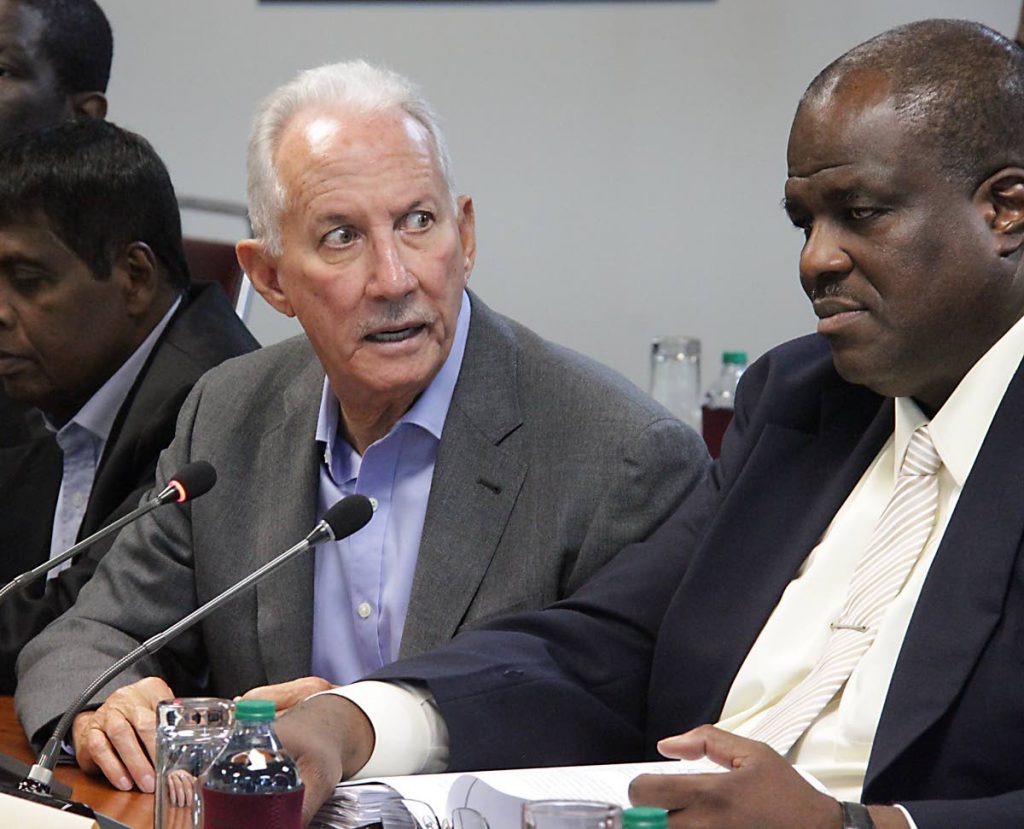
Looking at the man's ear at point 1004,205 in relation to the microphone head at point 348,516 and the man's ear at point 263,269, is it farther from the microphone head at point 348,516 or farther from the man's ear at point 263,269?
the man's ear at point 263,269

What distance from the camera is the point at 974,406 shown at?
1.76 meters

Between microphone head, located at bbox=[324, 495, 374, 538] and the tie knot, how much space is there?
61 cm

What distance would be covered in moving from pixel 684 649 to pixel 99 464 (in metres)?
1.35

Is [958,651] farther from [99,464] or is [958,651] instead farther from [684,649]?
[99,464]

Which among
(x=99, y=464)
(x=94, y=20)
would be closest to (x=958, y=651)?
(x=99, y=464)

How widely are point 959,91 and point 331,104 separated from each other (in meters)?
0.94

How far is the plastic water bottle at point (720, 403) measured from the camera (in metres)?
4.01

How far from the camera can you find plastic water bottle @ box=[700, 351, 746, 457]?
401 centimetres

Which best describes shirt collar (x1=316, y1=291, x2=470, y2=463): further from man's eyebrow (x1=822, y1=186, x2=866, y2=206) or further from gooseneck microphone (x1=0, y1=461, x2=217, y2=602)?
man's eyebrow (x1=822, y1=186, x2=866, y2=206)

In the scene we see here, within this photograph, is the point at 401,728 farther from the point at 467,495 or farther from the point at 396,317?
the point at 396,317

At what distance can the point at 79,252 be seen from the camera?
305cm

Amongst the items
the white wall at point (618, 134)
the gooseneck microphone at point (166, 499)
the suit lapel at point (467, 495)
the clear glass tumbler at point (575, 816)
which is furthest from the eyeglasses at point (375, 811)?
the white wall at point (618, 134)

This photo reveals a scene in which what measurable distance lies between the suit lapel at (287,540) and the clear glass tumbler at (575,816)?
116cm

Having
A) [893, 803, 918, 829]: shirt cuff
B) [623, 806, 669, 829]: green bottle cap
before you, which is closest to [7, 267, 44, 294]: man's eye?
[893, 803, 918, 829]: shirt cuff
